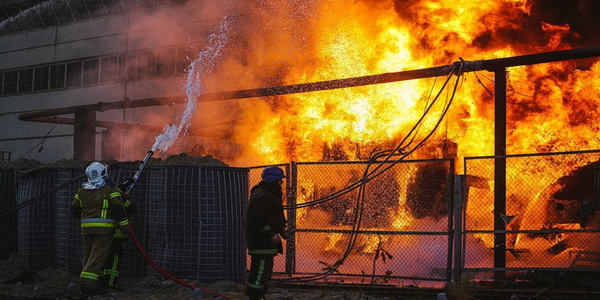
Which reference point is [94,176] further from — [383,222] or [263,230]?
[383,222]

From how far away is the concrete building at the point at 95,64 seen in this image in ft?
72.3

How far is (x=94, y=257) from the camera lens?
7.89 meters

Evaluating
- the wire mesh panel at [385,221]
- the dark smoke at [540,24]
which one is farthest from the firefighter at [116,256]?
the dark smoke at [540,24]

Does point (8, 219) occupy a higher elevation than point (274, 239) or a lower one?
lower

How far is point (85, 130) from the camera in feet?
51.6

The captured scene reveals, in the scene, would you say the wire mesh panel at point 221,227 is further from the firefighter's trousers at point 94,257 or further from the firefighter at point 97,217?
the firefighter's trousers at point 94,257

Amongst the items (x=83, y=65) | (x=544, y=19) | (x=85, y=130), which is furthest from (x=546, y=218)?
(x=83, y=65)

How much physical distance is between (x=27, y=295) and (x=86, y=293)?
106cm

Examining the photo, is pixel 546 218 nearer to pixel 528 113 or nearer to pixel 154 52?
pixel 528 113

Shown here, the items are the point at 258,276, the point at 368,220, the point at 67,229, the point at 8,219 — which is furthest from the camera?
the point at 368,220

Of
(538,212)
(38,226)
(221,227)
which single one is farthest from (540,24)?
(38,226)

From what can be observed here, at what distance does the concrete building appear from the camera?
22031 mm

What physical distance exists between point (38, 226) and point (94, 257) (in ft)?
7.30

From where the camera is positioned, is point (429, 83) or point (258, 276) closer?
point (258, 276)
